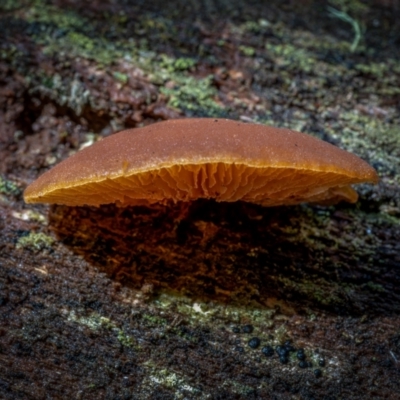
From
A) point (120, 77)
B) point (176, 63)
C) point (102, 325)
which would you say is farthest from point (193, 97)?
point (102, 325)

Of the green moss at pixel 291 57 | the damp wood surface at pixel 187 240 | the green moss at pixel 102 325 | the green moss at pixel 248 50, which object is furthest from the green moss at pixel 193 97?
the green moss at pixel 102 325

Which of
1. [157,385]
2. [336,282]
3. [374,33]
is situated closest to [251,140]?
[336,282]

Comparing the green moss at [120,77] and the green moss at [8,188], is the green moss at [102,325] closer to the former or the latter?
the green moss at [8,188]

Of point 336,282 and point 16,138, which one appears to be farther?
point 16,138

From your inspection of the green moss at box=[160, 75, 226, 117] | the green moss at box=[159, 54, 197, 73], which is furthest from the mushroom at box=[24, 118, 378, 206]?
the green moss at box=[159, 54, 197, 73]

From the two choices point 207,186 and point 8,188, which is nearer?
point 207,186

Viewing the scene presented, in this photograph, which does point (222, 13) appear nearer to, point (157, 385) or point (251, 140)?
point (251, 140)

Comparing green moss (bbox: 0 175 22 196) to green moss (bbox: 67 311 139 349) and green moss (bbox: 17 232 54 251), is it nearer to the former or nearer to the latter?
green moss (bbox: 17 232 54 251)

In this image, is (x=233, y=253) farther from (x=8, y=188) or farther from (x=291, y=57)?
(x=291, y=57)
